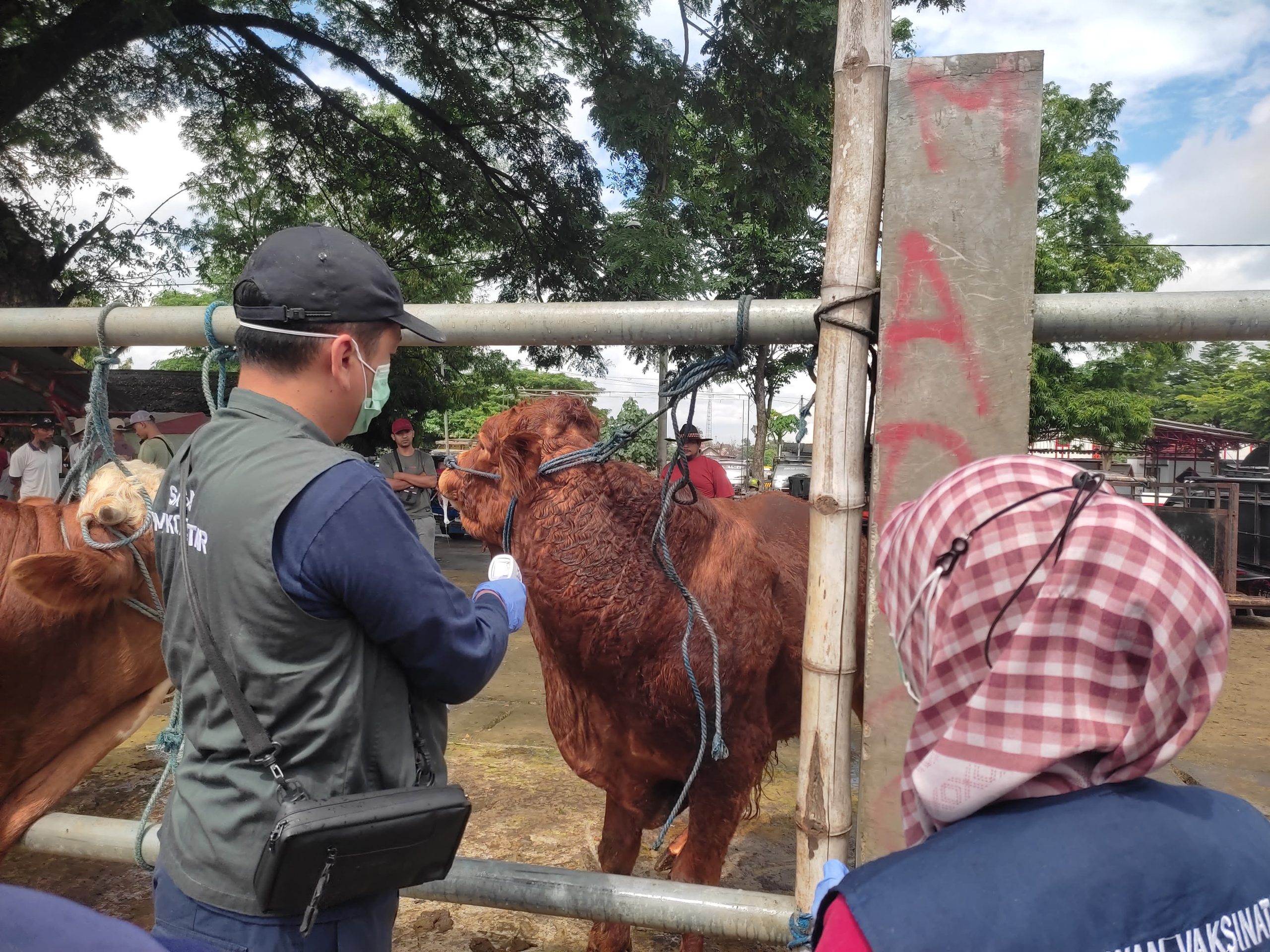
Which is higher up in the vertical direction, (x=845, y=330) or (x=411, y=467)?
(x=845, y=330)

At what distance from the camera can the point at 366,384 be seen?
1.45 metres

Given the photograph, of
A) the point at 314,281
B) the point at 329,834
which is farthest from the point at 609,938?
the point at 314,281

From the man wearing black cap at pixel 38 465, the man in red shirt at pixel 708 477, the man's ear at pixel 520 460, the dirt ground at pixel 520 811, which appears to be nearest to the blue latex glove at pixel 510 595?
the man's ear at pixel 520 460

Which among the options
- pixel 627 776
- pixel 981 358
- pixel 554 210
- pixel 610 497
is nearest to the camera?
pixel 981 358

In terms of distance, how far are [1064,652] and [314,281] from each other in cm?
120

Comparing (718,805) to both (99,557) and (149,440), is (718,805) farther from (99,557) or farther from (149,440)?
(149,440)

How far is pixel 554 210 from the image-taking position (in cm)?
884

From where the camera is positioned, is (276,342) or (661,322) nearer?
(276,342)

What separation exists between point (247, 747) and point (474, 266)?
27.9ft

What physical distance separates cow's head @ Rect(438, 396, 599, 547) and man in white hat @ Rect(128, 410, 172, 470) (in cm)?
296

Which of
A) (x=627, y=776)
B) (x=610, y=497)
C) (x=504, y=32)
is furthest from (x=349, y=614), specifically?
(x=504, y=32)

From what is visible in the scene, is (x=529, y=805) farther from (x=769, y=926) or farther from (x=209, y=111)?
(x=209, y=111)

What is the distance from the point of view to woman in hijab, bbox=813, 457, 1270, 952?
2.63 ft

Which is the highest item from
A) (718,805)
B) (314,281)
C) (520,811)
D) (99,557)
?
(314,281)
